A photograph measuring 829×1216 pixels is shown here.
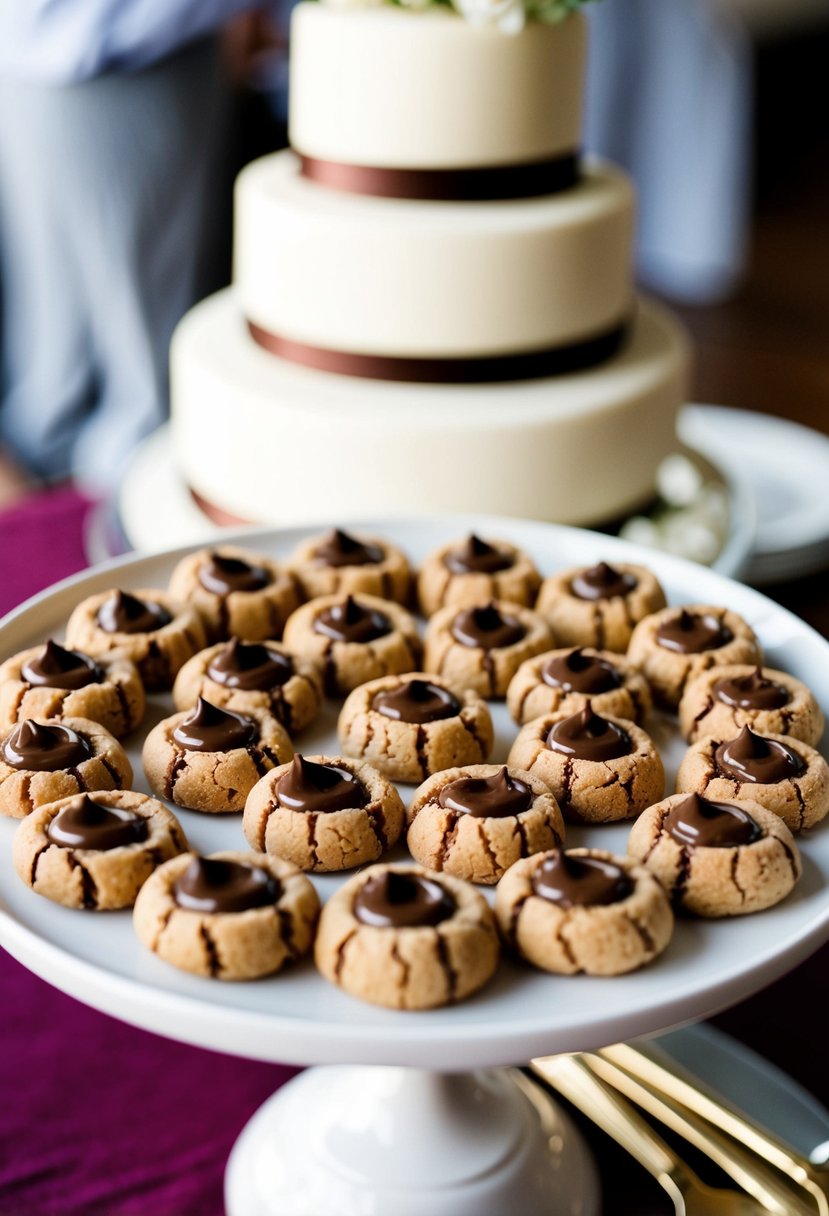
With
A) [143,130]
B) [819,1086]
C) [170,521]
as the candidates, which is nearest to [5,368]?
[143,130]

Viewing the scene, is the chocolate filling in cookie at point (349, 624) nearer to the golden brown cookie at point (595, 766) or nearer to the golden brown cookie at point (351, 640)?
the golden brown cookie at point (351, 640)

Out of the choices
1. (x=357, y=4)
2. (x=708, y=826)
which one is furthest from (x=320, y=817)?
(x=357, y=4)

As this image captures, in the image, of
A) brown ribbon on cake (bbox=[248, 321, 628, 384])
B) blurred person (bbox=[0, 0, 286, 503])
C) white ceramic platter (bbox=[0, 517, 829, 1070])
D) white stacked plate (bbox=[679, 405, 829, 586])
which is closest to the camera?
white ceramic platter (bbox=[0, 517, 829, 1070])

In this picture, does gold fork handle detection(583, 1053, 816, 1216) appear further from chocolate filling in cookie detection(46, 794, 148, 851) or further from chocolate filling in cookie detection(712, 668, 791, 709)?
chocolate filling in cookie detection(46, 794, 148, 851)

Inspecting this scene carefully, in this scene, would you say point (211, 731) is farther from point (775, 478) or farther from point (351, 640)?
point (775, 478)

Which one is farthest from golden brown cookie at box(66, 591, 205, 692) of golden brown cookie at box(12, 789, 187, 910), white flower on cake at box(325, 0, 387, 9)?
white flower on cake at box(325, 0, 387, 9)
